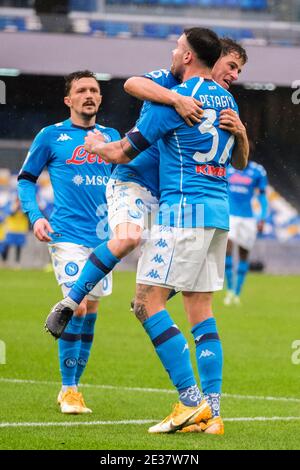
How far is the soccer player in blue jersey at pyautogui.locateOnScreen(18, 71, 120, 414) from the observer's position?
6898 millimetres

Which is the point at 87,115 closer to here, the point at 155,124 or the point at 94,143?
the point at 94,143

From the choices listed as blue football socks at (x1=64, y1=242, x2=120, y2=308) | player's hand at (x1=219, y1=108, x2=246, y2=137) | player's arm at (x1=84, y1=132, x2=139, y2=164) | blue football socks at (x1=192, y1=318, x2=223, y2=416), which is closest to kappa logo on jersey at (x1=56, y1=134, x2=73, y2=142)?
player's arm at (x1=84, y1=132, x2=139, y2=164)

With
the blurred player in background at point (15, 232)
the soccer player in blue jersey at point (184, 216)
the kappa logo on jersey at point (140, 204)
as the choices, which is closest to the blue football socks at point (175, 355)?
the soccer player in blue jersey at point (184, 216)

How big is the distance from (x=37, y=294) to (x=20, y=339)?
222 inches

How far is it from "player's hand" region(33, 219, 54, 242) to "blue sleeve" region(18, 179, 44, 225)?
137mm

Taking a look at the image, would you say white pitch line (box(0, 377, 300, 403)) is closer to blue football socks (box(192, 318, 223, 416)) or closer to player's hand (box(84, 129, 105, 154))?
blue football socks (box(192, 318, 223, 416))

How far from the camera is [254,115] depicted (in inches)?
1129

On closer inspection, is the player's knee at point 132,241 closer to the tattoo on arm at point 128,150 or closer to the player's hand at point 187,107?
the tattoo on arm at point 128,150

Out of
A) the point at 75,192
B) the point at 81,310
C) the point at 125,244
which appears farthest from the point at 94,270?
the point at 75,192

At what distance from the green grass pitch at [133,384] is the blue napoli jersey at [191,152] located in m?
1.20

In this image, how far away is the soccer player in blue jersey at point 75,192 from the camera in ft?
22.6

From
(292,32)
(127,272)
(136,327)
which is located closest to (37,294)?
(136,327)
